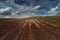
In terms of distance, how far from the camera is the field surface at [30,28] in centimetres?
343

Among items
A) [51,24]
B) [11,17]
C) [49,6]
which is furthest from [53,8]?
[11,17]

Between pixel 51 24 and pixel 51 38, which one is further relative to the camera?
pixel 51 24

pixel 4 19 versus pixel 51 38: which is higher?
pixel 4 19

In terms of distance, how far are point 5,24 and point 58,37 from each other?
1.37 metres

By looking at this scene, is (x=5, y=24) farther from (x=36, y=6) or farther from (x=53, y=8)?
(x=53, y=8)

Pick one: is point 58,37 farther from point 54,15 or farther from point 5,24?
point 5,24

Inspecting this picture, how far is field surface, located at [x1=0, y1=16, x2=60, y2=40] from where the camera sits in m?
3.43

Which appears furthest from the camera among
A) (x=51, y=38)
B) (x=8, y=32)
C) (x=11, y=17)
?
(x=11, y=17)

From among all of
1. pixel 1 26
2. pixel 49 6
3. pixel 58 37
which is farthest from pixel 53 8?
pixel 1 26

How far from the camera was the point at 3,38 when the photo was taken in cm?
338

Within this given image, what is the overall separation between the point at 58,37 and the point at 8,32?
117 centimetres

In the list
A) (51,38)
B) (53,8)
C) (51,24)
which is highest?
(53,8)

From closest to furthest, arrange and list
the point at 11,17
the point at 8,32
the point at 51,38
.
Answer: the point at 51,38 < the point at 8,32 < the point at 11,17

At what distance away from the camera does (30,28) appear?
371 centimetres
